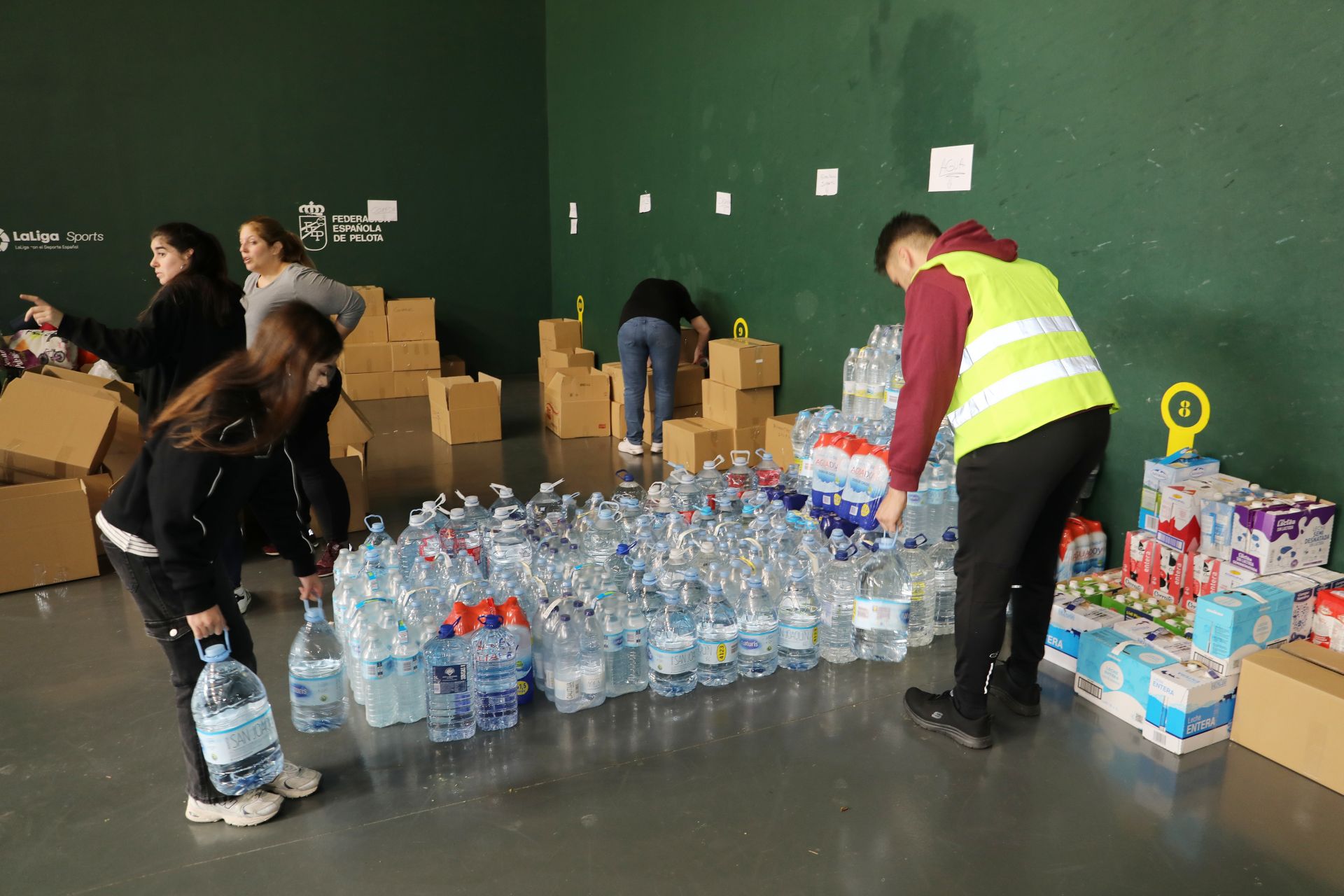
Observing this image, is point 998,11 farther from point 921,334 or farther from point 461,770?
point 461,770

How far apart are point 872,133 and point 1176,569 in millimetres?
2772

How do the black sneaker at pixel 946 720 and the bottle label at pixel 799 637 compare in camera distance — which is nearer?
the black sneaker at pixel 946 720

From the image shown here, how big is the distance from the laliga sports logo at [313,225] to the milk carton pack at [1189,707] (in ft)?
26.8

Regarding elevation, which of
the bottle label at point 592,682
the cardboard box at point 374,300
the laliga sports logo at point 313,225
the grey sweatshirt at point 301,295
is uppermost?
the laliga sports logo at point 313,225

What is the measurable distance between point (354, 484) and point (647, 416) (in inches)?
89.4

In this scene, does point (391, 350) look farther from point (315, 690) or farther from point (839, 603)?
point (839, 603)

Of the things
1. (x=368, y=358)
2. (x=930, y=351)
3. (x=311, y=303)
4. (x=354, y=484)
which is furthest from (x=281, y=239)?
(x=368, y=358)

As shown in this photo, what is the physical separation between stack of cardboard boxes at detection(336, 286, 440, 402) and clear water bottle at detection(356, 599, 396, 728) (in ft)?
19.6

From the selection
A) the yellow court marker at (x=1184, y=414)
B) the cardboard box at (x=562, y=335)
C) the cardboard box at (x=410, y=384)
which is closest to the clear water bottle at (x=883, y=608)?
the yellow court marker at (x=1184, y=414)

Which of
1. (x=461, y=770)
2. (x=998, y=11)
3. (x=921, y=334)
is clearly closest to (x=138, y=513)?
(x=461, y=770)

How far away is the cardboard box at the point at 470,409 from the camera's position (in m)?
6.59

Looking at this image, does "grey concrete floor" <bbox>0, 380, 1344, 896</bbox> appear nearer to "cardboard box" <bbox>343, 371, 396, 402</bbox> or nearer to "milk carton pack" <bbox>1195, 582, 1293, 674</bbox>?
"milk carton pack" <bbox>1195, 582, 1293, 674</bbox>

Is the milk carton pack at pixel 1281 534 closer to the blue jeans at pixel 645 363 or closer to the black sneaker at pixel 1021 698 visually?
the black sneaker at pixel 1021 698

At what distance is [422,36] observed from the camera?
29.3 feet
